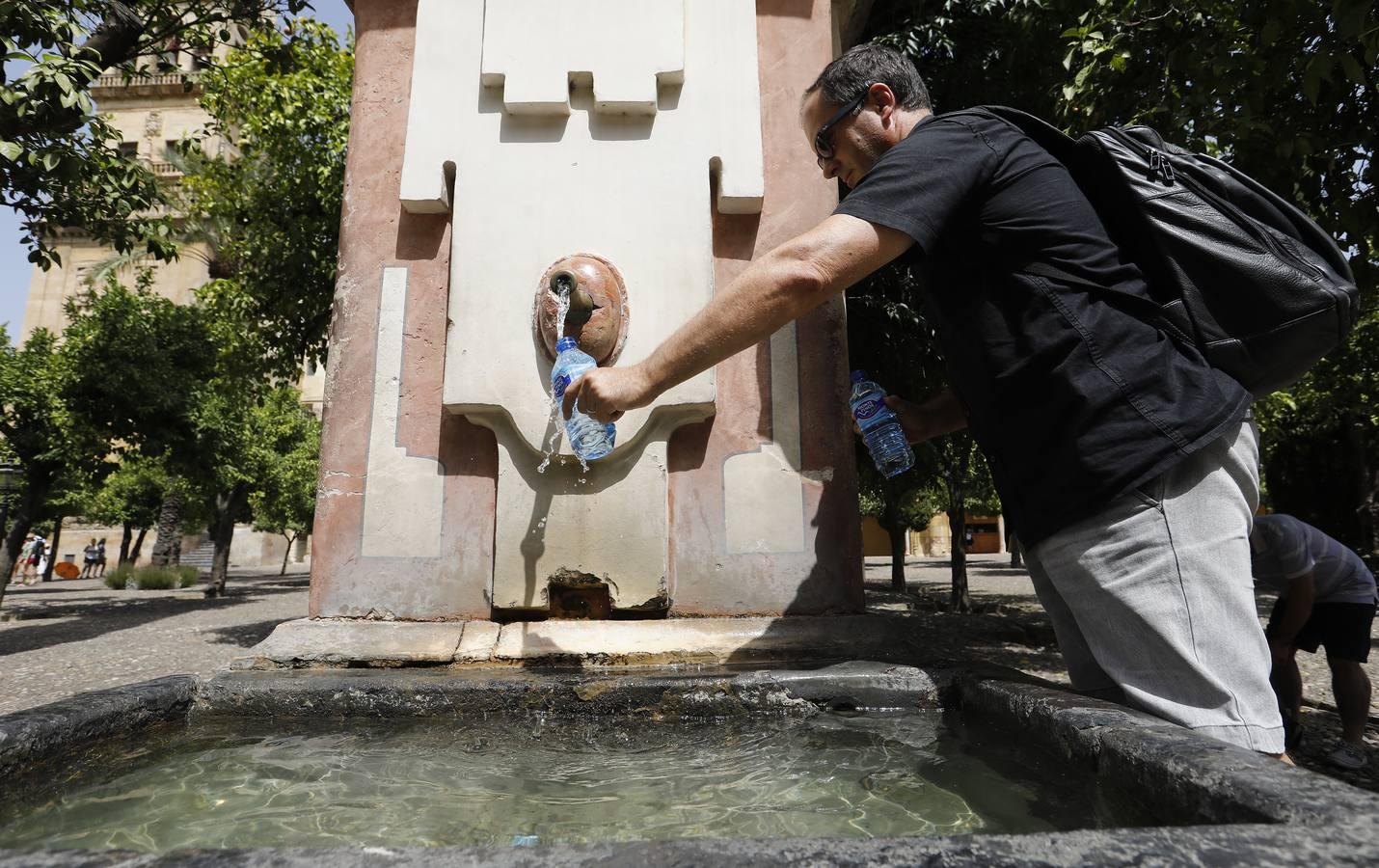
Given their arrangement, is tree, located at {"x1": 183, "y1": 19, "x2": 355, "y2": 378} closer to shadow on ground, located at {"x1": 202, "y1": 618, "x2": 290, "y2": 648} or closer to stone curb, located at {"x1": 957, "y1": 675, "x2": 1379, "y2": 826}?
shadow on ground, located at {"x1": 202, "y1": 618, "x2": 290, "y2": 648}

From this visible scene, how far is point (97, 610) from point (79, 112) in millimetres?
13459

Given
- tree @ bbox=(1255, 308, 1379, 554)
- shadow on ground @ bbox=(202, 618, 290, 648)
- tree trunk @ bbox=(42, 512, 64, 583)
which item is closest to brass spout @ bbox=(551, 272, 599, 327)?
shadow on ground @ bbox=(202, 618, 290, 648)

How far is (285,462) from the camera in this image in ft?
79.5

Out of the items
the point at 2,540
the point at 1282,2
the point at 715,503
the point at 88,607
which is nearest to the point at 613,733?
the point at 715,503

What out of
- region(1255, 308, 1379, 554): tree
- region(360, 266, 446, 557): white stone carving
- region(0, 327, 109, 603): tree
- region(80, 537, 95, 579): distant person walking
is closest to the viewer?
region(360, 266, 446, 557): white stone carving

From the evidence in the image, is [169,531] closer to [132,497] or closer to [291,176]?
[132,497]

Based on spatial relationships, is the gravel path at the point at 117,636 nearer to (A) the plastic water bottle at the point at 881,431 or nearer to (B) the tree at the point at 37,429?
(B) the tree at the point at 37,429

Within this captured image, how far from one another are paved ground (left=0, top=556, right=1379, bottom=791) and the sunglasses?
160 cm

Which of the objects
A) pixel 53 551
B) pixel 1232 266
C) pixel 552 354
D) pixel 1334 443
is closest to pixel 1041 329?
pixel 1232 266

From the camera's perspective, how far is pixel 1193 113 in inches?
178

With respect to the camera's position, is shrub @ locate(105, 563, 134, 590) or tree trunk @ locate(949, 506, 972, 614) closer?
tree trunk @ locate(949, 506, 972, 614)

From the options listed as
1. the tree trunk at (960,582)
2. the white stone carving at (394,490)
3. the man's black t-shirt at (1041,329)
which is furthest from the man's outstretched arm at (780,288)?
the tree trunk at (960,582)

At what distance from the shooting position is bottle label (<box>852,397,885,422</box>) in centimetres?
274

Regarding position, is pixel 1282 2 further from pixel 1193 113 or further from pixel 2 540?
pixel 2 540
